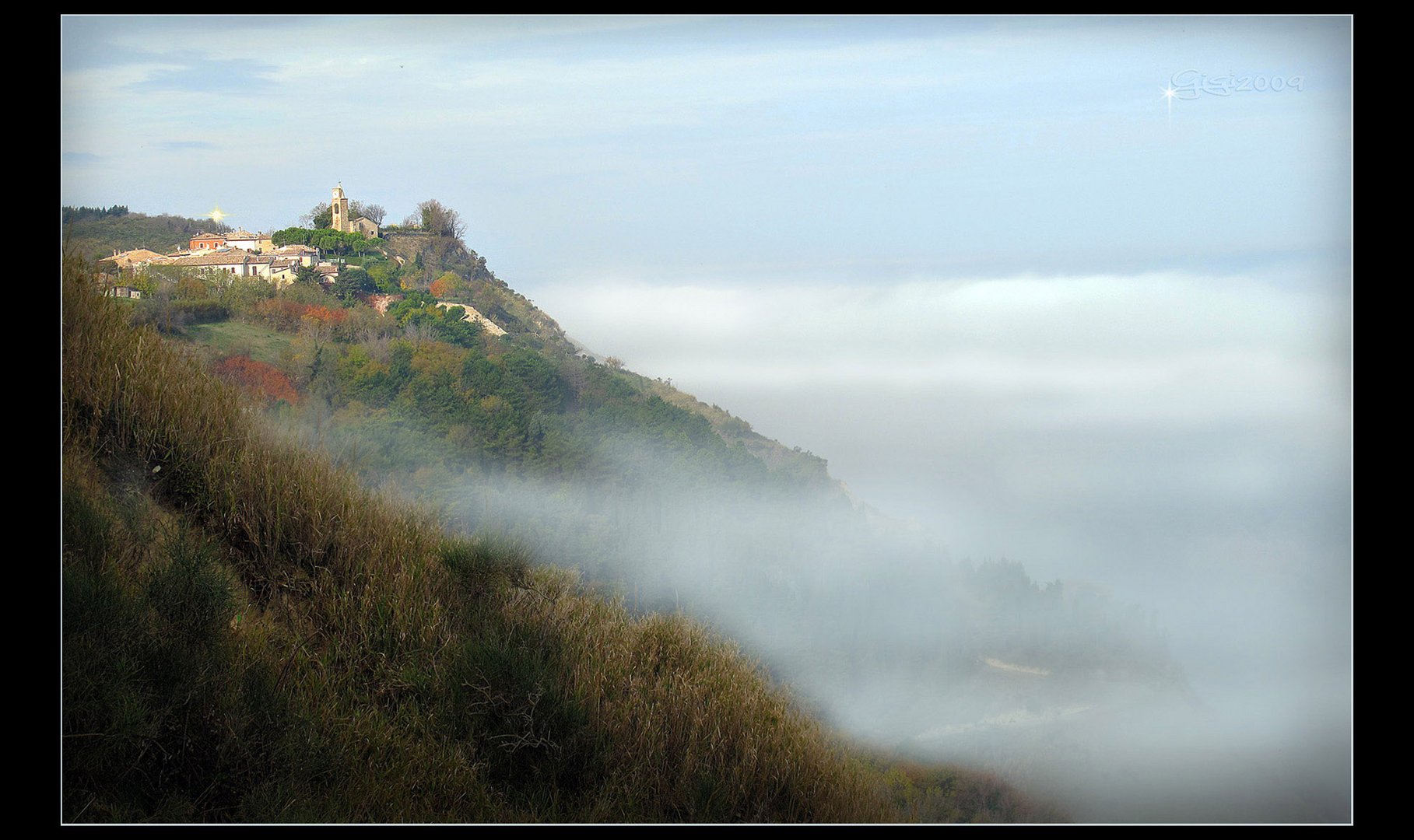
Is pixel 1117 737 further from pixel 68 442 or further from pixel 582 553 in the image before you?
pixel 68 442

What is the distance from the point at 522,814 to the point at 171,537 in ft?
6.69

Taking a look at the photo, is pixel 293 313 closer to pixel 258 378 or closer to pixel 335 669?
pixel 258 378

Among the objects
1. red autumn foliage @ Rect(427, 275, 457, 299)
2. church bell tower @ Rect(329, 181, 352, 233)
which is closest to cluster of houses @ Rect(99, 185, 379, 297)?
church bell tower @ Rect(329, 181, 352, 233)

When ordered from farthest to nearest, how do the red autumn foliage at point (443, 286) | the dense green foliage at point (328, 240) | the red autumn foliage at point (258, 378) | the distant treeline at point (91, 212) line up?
the red autumn foliage at point (443, 286) → the dense green foliage at point (328, 240) → the red autumn foliage at point (258, 378) → the distant treeline at point (91, 212)

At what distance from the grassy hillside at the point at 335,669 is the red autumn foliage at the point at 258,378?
184mm

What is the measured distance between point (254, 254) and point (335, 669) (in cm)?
238

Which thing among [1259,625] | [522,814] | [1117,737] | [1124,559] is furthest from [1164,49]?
[522,814]

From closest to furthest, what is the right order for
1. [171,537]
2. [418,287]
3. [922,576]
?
1. [171,537]
2. [922,576]
3. [418,287]

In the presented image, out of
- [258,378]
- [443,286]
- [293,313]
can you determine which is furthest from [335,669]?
[443,286]

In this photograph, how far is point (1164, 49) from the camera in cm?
412

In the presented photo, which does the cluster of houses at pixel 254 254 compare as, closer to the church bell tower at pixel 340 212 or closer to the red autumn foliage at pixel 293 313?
the church bell tower at pixel 340 212

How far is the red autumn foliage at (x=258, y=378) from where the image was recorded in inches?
182

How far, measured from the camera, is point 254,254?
4.82 m

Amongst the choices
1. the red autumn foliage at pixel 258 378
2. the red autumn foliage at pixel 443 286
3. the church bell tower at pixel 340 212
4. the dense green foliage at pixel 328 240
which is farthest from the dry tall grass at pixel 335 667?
the red autumn foliage at pixel 443 286
